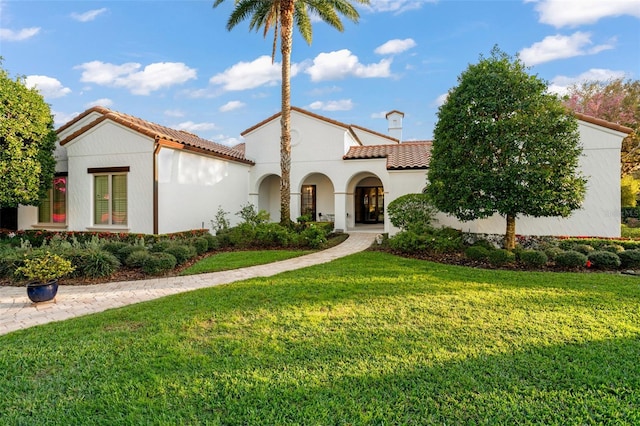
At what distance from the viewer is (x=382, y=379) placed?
336 cm

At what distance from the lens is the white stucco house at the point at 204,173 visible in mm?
11602

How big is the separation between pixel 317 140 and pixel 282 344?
49.9ft

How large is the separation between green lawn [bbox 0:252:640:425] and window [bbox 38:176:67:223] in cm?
1092

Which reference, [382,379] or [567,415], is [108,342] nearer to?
[382,379]

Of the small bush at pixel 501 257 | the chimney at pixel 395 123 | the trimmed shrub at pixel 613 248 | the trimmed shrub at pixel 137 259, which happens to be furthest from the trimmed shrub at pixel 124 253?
the chimney at pixel 395 123

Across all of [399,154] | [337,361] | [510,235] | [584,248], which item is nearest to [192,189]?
[399,154]

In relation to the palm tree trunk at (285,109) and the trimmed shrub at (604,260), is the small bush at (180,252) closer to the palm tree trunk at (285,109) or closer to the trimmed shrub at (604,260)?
the palm tree trunk at (285,109)

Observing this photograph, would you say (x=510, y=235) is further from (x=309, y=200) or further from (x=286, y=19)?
(x=309, y=200)

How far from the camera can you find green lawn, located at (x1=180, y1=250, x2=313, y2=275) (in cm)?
936

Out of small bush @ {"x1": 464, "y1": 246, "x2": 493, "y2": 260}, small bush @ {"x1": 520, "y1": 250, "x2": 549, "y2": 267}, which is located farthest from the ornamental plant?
small bush @ {"x1": 520, "y1": 250, "x2": 549, "y2": 267}

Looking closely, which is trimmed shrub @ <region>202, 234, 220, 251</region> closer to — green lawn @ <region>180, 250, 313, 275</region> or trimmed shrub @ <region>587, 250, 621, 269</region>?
green lawn @ <region>180, 250, 313, 275</region>

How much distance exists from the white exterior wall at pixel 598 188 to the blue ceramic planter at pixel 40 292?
15.4 meters

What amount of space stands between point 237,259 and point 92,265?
400 cm

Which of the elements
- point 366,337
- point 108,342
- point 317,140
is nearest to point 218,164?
point 317,140
